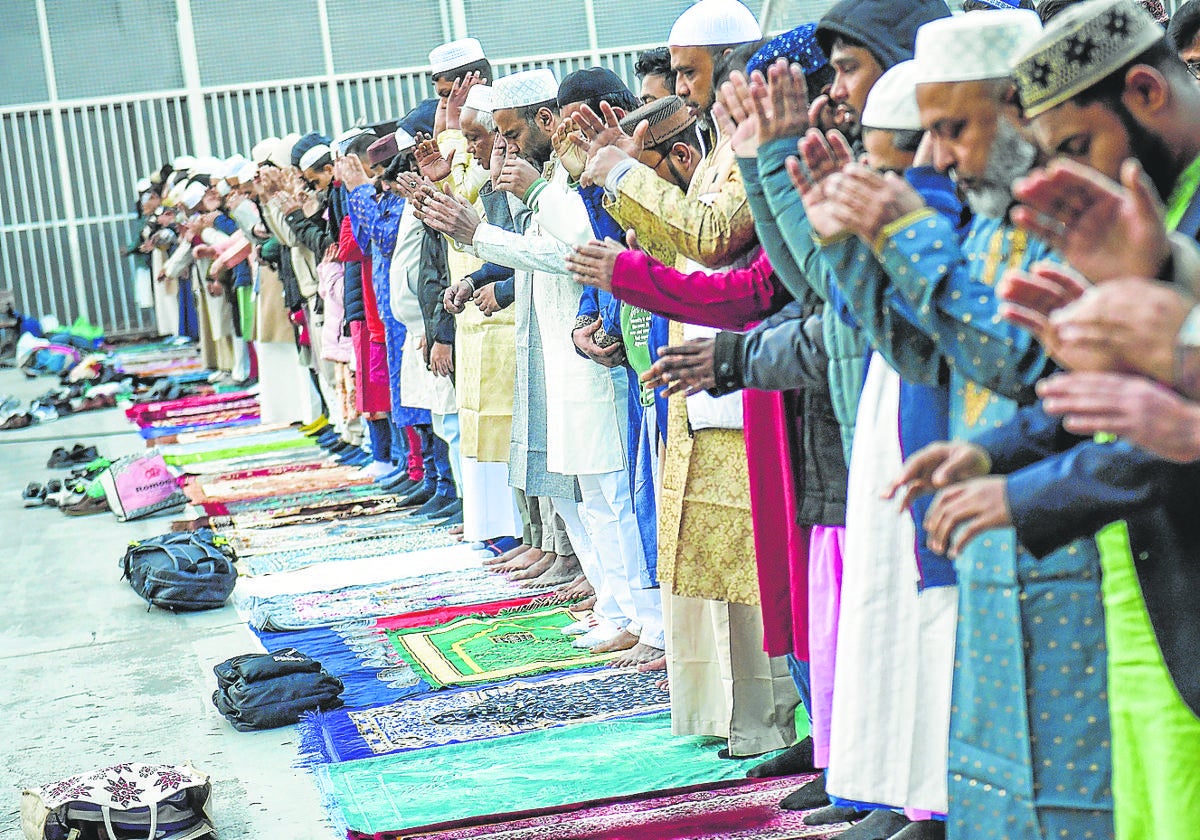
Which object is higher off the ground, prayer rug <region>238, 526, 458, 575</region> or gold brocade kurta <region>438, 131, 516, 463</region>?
gold brocade kurta <region>438, 131, 516, 463</region>

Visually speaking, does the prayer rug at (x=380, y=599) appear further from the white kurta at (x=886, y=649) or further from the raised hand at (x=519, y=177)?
the white kurta at (x=886, y=649)

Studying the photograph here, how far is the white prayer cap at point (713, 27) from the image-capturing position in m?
3.46

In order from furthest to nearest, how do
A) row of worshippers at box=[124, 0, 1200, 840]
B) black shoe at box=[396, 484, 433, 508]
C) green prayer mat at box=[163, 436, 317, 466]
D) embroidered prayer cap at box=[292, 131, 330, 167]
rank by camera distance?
green prayer mat at box=[163, 436, 317, 466] → embroidered prayer cap at box=[292, 131, 330, 167] → black shoe at box=[396, 484, 433, 508] → row of worshippers at box=[124, 0, 1200, 840]

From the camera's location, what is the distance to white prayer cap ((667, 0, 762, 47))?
11.3 ft

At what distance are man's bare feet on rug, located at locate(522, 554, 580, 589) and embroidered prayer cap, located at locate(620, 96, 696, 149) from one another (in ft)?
7.83

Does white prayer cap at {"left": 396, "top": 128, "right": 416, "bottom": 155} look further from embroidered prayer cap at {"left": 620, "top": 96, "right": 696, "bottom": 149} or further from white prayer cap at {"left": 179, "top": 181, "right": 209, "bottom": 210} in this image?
white prayer cap at {"left": 179, "top": 181, "right": 209, "bottom": 210}

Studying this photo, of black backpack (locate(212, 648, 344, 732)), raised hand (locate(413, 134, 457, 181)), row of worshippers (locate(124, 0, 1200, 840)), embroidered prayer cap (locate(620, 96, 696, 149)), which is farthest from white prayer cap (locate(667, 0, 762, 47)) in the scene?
raised hand (locate(413, 134, 457, 181))

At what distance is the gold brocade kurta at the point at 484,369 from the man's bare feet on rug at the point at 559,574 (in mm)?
448

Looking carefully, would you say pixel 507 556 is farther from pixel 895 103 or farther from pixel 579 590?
pixel 895 103

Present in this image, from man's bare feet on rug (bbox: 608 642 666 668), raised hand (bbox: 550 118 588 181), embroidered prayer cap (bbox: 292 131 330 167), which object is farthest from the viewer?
embroidered prayer cap (bbox: 292 131 330 167)

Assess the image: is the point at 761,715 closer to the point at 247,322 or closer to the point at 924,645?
the point at 924,645

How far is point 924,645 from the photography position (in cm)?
250

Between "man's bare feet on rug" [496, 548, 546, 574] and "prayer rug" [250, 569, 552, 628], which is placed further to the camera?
"man's bare feet on rug" [496, 548, 546, 574]

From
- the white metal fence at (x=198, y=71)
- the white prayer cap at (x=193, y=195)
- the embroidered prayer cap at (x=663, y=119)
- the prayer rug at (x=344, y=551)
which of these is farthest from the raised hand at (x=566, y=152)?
the white metal fence at (x=198, y=71)
